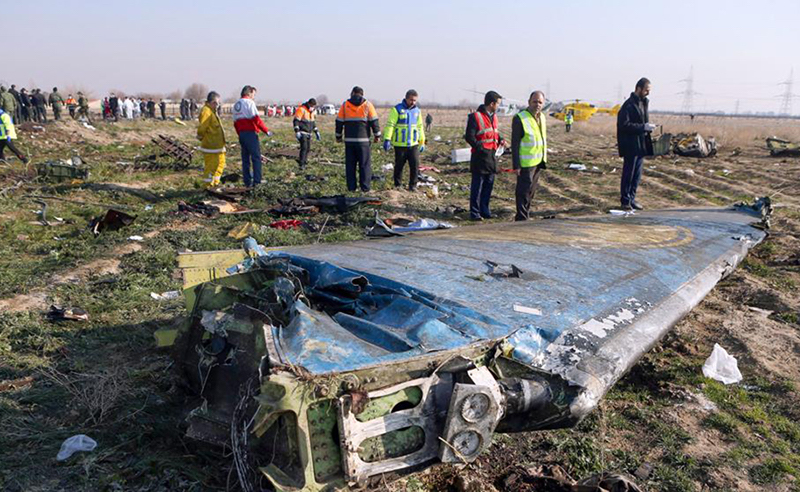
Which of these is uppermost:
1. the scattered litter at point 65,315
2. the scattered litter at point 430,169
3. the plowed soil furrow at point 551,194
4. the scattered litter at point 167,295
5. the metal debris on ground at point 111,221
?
the scattered litter at point 430,169

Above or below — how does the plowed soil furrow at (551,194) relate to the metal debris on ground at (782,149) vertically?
below

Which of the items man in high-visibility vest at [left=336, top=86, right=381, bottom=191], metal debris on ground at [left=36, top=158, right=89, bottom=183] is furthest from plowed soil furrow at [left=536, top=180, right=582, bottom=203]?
metal debris on ground at [left=36, top=158, right=89, bottom=183]

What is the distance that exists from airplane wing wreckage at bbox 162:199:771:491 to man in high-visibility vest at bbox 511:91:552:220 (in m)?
3.21

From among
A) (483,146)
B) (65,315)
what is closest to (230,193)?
(483,146)

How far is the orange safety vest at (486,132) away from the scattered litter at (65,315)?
18.8 ft

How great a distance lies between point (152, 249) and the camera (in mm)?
6383

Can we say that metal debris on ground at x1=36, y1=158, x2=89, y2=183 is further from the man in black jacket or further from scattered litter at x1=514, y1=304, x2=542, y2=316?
scattered litter at x1=514, y1=304, x2=542, y2=316

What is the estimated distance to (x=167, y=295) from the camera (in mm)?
5160

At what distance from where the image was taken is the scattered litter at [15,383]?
3410 mm

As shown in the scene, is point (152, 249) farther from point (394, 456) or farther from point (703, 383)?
point (703, 383)

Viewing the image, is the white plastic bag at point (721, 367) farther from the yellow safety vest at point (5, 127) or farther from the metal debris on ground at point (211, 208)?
the yellow safety vest at point (5, 127)

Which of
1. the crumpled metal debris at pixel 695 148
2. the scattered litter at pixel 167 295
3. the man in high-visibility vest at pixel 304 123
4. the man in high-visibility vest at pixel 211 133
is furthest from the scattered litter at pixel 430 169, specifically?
the scattered litter at pixel 167 295

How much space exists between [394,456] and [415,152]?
8205 mm

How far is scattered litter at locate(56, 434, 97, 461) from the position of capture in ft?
9.25
